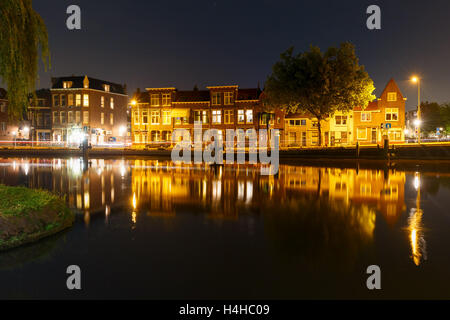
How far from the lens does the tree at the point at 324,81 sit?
4359cm

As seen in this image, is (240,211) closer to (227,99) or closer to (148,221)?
(148,221)

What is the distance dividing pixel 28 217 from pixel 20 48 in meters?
4.70

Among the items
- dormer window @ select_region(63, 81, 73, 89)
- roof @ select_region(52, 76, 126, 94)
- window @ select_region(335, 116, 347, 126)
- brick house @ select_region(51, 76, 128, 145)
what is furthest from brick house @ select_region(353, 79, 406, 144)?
dormer window @ select_region(63, 81, 73, 89)

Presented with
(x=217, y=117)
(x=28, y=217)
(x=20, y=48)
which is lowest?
(x=28, y=217)

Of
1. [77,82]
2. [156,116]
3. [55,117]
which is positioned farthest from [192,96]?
[55,117]

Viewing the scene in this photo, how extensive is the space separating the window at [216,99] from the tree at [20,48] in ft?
171

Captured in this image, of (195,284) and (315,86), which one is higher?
(315,86)

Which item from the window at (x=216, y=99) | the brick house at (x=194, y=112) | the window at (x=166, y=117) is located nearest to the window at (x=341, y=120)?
the brick house at (x=194, y=112)

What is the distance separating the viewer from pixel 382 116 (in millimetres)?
62812

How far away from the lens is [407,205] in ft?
41.1

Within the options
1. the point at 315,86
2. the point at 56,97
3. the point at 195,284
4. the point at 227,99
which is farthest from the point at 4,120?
the point at 195,284

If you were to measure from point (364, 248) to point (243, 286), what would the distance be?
327 cm

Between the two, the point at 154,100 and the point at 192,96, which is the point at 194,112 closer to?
the point at 192,96
